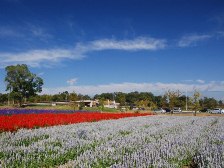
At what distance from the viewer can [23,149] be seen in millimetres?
8453

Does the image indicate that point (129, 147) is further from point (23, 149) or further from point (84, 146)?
point (23, 149)

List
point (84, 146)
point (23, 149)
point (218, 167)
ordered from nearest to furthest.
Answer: point (218, 167)
point (23, 149)
point (84, 146)

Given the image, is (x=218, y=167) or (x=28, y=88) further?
(x=28, y=88)

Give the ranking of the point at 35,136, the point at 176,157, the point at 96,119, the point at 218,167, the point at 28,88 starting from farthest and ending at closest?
the point at 28,88, the point at 96,119, the point at 35,136, the point at 176,157, the point at 218,167

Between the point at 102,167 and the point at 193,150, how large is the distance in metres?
3.35

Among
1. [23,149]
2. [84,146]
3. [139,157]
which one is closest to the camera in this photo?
[139,157]

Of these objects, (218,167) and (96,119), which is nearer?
(218,167)

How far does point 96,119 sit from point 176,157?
61.0ft

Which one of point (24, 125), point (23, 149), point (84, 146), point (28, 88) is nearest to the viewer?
point (23, 149)

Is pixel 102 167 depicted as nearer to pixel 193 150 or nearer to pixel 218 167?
→ pixel 218 167

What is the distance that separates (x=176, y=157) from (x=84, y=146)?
10.7 ft

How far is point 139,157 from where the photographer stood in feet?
22.5

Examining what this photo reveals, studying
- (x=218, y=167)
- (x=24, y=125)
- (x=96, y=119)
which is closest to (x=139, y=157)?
(x=218, y=167)

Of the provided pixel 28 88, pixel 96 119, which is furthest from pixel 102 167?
pixel 28 88
